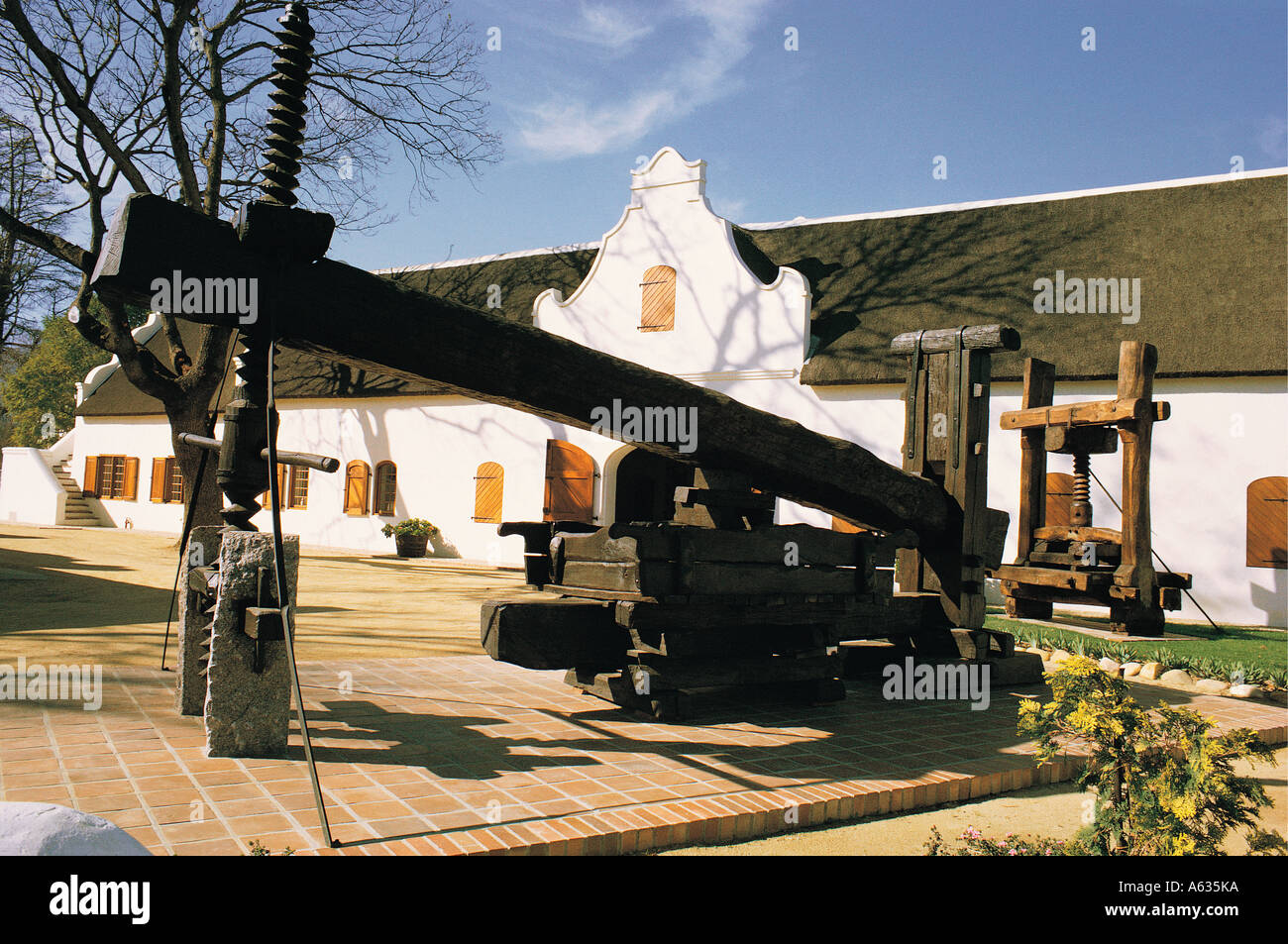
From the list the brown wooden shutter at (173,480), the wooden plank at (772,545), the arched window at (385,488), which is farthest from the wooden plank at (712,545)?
the brown wooden shutter at (173,480)

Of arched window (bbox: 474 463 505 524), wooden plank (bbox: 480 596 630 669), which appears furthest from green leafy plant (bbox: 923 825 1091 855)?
arched window (bbox: 474 463 505 524)

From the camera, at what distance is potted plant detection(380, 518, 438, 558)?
19219 mm

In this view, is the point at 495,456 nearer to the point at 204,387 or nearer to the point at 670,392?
the point at 204,387

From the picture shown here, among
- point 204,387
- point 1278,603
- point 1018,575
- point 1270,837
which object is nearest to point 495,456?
point 204,387

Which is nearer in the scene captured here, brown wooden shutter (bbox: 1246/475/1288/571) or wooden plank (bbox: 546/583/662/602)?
wooden plank (bbox: 546/583/662/602)

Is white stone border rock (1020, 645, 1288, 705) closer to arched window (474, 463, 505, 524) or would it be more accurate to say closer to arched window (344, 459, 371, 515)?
arched window (474, 463, 505, 524)

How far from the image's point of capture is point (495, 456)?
62.6 feet

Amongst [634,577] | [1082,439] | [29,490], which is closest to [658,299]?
[1082,439]

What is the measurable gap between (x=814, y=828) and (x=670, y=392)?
2172mm

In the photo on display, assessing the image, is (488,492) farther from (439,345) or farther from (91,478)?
(439,345)

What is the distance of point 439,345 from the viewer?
157 inches

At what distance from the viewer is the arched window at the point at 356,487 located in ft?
68.6

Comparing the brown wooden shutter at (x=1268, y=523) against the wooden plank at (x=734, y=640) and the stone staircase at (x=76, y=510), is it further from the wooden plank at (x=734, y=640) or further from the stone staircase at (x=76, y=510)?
the stone staircase at (x=76, y=510)

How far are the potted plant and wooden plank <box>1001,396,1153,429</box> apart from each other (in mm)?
13024
